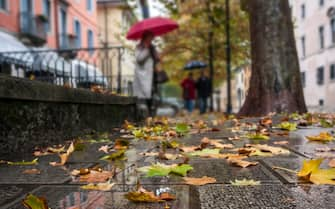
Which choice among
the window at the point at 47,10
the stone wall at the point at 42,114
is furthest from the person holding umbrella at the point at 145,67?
the window at the point at 47,10

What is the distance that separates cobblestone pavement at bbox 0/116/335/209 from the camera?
1516 millimetres

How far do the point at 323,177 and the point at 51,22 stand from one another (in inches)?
874

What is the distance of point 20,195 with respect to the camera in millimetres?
1769

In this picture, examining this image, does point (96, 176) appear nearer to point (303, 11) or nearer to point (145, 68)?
point (145, 68)

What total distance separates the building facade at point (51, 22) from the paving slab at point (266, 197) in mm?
16252

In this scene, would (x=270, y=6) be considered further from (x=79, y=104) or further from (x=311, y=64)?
(x=311, y=64)

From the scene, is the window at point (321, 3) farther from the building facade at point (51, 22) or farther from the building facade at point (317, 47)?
the building facade at point (51, 22)

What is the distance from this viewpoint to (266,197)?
5.18ft

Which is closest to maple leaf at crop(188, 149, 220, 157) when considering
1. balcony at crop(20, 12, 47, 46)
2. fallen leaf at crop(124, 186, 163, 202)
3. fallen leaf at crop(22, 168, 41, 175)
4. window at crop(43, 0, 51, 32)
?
fallen leaf at crop(22, 168, 41, 175)

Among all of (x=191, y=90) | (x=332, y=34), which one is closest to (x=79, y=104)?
(x=191, y=90)

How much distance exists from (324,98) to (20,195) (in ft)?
97.1

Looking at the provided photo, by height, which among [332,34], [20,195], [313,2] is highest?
[313,2]

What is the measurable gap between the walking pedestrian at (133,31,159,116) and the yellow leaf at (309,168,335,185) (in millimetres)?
6674

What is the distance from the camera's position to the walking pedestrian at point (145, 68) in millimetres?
8352
